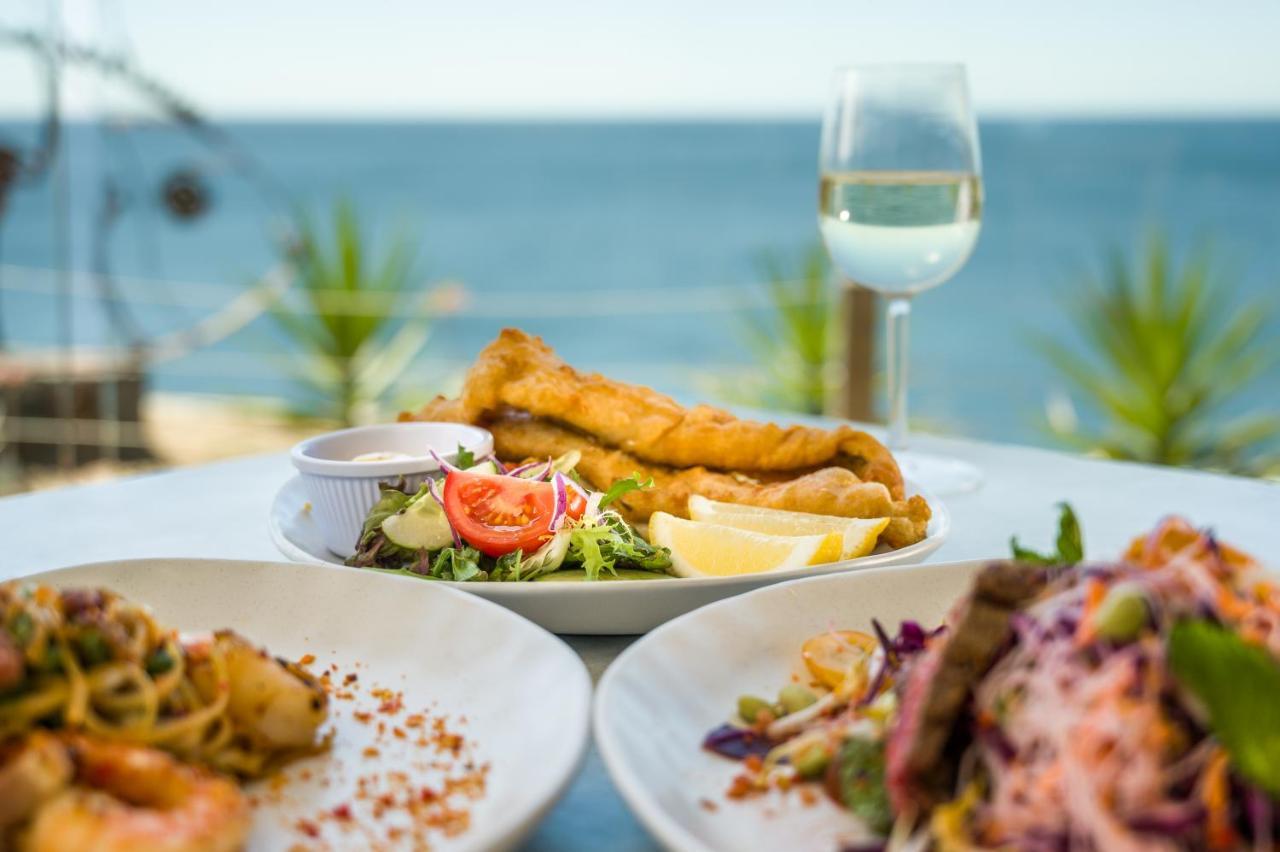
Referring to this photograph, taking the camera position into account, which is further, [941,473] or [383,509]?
[941,473]

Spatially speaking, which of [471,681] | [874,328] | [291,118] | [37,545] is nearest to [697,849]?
[471,681]

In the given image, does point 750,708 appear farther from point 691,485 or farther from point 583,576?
point 691,485

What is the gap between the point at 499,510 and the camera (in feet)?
5.36

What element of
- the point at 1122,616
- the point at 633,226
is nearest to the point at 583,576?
the point at 1122,616

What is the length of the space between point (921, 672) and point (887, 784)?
0.32 feet

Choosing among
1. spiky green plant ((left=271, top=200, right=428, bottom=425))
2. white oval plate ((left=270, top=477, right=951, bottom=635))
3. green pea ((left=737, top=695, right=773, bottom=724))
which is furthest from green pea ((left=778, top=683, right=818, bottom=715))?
spiky green plant ((left=271, top=200, right=428, bottom=425))

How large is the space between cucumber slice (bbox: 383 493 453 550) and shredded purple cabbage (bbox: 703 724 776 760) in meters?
0.63

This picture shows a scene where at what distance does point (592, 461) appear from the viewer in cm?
196

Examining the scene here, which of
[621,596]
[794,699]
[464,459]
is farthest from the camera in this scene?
[464,459]

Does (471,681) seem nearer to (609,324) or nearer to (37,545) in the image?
(37,545)

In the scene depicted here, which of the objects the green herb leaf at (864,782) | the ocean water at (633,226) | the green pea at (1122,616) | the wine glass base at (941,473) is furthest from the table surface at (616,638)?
the ocean water at (633,226)

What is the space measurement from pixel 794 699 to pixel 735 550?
16.3 inches

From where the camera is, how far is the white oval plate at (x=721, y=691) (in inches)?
36.8

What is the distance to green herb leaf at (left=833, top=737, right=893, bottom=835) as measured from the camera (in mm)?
928
